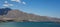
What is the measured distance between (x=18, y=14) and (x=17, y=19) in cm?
707

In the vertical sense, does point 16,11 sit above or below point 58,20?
above

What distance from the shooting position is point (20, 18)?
81062mm

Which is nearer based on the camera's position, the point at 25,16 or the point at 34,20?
the point at 25,16

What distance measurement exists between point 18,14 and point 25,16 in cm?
470

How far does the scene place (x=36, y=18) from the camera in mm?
82562

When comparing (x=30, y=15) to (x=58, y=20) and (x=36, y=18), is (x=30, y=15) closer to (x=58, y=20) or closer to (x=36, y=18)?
(x=36, y=18)

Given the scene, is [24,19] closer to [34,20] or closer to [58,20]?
[34,20]

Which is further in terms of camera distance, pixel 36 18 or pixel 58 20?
pixel 36 18

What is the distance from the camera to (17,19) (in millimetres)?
78188

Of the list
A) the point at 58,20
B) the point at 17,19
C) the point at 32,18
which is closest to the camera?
the point at 58,20

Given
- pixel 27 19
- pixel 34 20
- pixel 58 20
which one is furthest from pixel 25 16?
pixel 58 20

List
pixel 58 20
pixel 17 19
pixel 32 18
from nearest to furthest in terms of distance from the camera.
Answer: pixel 58 20, pixel 17 19, pixel 32 18

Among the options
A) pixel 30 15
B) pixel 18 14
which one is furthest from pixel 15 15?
pixel 30 15

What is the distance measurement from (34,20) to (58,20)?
61.4 feet
